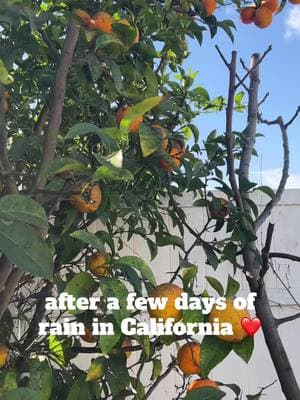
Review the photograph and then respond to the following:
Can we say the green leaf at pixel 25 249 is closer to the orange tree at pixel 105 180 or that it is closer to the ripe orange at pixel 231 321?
the orange tree at pixel 105 180

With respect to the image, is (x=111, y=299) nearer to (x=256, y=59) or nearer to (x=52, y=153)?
(x=52, y=153)

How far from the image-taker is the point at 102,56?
1079 mm

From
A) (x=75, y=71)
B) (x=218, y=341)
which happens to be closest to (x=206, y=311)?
(x=218, y=341)

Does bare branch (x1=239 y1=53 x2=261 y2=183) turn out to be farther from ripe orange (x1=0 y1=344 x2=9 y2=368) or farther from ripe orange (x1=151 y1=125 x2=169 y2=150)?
ripe orange (x1=0 y1=344 x2=9 y2=368)

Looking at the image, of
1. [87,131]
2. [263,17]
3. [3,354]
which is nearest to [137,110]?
[87,131]

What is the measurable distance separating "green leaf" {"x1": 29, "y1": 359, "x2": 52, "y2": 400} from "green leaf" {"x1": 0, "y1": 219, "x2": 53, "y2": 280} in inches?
16.7

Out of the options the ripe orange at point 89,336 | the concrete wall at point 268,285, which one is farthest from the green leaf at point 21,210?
the concrete wall at point 268,285

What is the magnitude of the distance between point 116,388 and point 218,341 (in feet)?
0.94

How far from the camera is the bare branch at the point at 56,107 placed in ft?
3.17

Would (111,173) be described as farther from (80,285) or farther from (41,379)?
(41,379)

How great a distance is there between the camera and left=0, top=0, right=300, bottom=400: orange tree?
0.84 m

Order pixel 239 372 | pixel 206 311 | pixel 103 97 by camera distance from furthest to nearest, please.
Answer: pixel 239 372 < pixel 103 97 < pixel 206 311

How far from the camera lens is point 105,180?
0.96 meters

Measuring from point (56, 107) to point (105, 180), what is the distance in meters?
0.16
